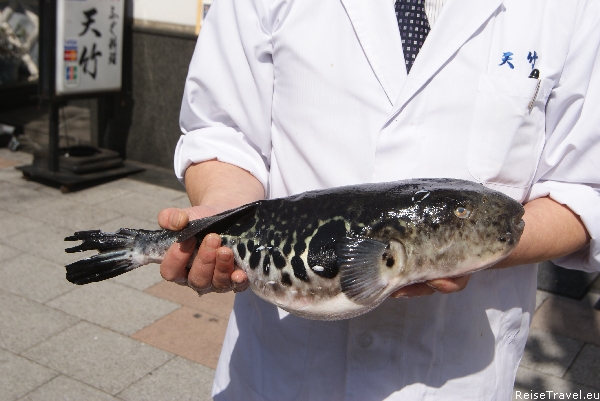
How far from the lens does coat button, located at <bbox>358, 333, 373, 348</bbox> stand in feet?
5.86

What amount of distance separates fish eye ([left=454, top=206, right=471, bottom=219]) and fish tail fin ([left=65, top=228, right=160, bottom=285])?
0.82 m

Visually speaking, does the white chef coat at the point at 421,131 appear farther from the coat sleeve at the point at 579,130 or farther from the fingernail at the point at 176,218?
the fingernail at the point at 176,218

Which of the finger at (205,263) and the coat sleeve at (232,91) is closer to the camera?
the finger at (205,263)

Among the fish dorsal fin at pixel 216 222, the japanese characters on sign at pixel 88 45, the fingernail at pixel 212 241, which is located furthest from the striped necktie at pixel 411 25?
the japanese characters on sign at pixel 88 45

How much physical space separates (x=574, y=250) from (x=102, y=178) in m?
5.93

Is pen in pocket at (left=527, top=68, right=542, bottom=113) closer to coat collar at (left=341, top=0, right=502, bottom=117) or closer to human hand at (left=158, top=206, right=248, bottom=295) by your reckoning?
coat collar at (left=341, top=0, right=502, bottom=117)

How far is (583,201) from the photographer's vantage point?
1755 mm

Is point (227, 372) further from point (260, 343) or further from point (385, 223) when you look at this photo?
point (385, 223)

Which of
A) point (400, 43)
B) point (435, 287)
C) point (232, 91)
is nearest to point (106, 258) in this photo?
point (232, 91)

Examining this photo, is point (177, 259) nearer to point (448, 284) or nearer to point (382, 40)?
point (448, 284)

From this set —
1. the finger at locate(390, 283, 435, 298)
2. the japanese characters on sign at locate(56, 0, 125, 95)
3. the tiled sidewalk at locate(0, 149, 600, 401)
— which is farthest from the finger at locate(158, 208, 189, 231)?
the japanese characters on sign at locate(56, 0, 125, 95)

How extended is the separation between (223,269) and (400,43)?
758 mm

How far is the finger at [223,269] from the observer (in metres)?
1.61

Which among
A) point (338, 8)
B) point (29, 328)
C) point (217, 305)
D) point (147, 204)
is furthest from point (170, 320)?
point (338, 8)
